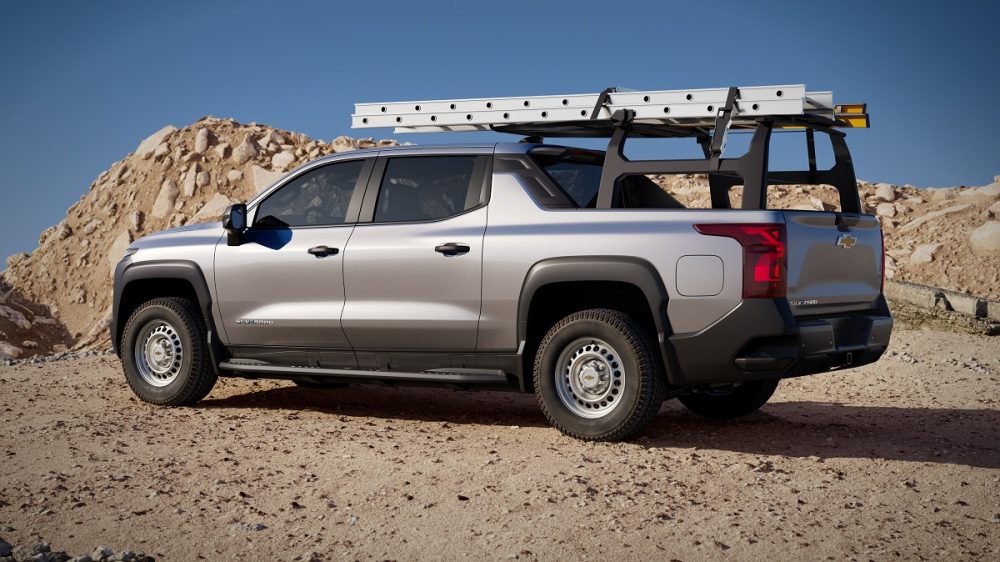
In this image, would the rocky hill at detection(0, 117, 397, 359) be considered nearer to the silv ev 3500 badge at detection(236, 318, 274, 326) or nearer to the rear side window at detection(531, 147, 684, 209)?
the silv ev 3500 badge at detection(236, 318, 274, 326)

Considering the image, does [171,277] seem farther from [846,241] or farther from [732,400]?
[846,241]

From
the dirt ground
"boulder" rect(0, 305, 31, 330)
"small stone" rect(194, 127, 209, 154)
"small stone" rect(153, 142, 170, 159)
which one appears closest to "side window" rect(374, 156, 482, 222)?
the dirt ground

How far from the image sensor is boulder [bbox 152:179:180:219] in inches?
1008

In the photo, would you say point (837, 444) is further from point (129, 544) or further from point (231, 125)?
point (231, 125)

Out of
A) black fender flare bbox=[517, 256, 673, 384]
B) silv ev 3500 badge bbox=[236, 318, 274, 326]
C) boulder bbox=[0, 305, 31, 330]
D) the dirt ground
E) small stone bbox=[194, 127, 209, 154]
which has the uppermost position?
small stone bbox=[194, 127, 209, 154]

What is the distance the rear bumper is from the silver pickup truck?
0.04 ft

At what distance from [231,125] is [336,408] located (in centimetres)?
2045

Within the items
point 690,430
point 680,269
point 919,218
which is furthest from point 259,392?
point 919,218

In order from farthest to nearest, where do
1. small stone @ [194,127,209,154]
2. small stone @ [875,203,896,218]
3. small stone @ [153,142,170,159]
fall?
small stone @ [153,142,170,159], small stone @ [194,127,209,154], small stone @ [875,203,896,218]

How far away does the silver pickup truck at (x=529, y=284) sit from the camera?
20.4 feet

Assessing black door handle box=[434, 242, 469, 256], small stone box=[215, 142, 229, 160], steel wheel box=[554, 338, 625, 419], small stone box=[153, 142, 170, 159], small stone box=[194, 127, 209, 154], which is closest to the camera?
steel wheel box=[554, 338, 625, 419]

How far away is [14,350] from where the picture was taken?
70.3 ft

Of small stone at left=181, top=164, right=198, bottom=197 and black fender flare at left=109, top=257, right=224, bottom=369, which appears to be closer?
black fender flare at left=109, top=257, right=224, bottom=369

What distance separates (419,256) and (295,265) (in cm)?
111
